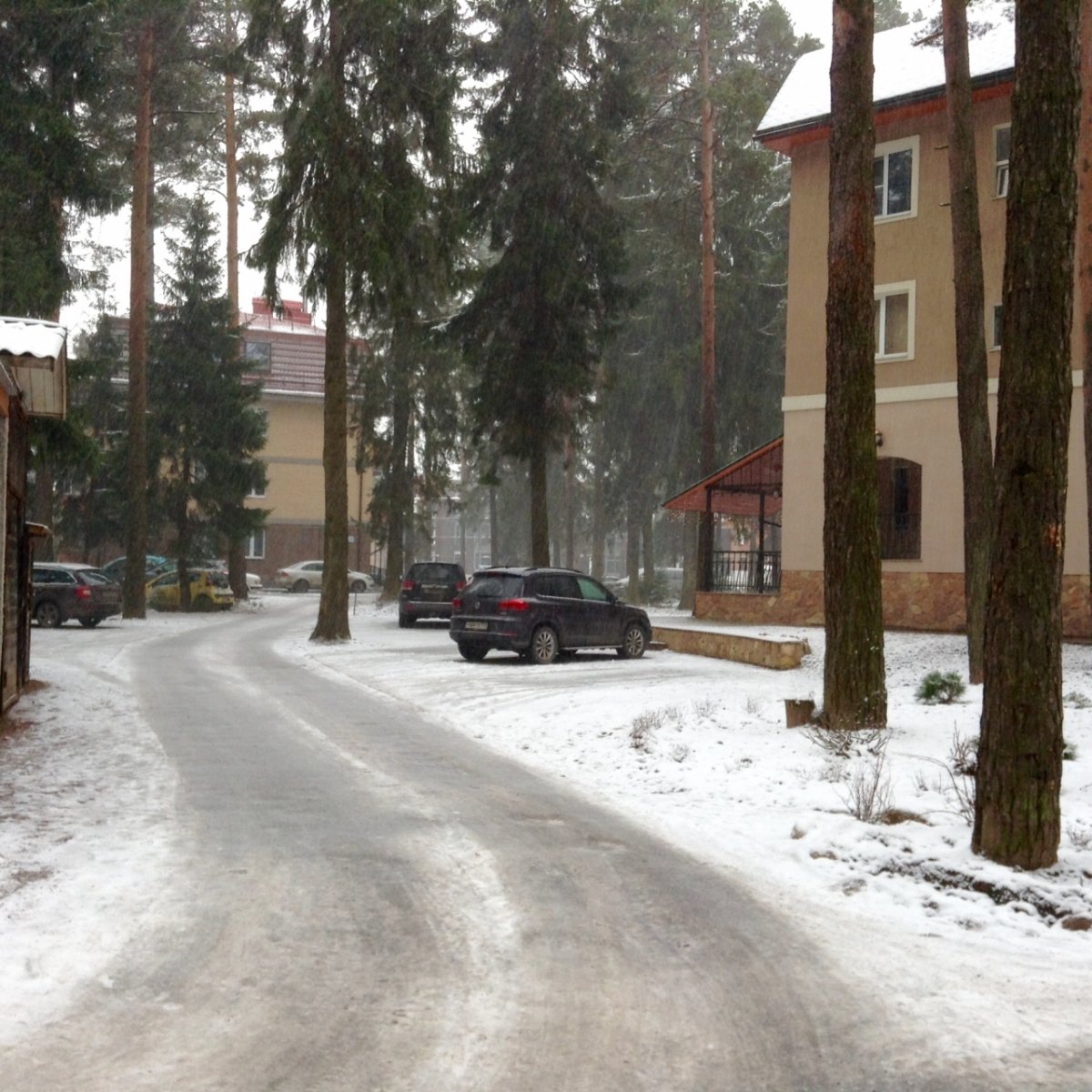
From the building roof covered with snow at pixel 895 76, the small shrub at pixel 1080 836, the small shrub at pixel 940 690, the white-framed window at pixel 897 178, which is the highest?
the building roof covered with snow at pixel 895 76

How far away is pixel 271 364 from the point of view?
226ft

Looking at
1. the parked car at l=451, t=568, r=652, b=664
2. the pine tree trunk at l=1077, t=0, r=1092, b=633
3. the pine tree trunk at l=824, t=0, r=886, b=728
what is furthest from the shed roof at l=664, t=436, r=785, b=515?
the pine tree trunk at l=824, t=0, r=886, b=728

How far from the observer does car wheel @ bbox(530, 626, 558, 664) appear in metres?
23.1

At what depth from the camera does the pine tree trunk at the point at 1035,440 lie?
24.2 feet

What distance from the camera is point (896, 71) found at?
28.3m

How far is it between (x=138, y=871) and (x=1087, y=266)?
13416 mm

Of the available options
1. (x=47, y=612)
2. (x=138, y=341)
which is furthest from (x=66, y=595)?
(x=138, y=341)

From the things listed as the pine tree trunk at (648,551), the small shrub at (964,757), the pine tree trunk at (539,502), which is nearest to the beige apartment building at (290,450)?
the pine tree trunk at (648,551)

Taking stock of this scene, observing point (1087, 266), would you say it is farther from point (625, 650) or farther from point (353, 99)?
point (353, 99)

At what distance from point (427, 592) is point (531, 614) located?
462 inches

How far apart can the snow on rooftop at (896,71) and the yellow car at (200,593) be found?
76.2 ft

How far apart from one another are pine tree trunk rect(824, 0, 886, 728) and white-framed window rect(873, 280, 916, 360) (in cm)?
1548

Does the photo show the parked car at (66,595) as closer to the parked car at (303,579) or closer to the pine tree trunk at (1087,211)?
the pine tree trunk at (1087,211)

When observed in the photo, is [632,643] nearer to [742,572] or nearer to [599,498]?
[742,572]
